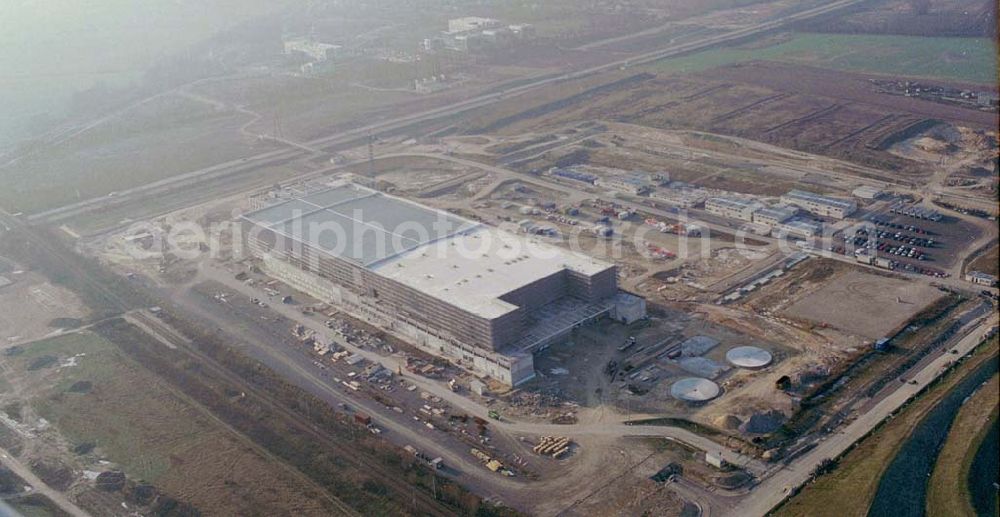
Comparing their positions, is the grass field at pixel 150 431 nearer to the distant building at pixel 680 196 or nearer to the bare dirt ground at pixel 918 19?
the distant building at pixel 680 196

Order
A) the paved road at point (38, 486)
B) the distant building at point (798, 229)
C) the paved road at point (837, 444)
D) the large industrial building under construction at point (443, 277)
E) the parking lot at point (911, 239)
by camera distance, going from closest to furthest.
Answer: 1. the paved road at point (837, 444)
2. the paved road at point (38, 486)
3. the large industrial building under construction at point (443, 277)
4. the parking lot at point (911, 239)
5. the distant building at point (798, 229)

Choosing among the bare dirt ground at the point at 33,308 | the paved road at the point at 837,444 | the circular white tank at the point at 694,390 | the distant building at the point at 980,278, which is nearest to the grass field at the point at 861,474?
the paved road at the point at 837,444

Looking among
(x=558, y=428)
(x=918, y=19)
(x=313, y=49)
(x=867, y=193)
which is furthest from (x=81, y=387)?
(x=918, y=19)

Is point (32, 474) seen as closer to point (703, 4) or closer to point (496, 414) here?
point (496, 414)

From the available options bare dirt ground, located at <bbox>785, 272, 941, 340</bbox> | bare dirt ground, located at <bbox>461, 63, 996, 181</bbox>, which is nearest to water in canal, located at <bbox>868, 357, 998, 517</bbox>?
bare dirt ground, located at <bbox>785, 272, 941, 340</bbox>

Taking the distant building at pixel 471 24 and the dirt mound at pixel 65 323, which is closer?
the dirt mound at pixel 65 323

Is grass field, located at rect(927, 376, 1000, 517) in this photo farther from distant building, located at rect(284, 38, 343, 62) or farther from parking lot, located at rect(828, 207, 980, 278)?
distant building, located at rect(284, 38, 343, 62)

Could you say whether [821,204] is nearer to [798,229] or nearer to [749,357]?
[798,229]
